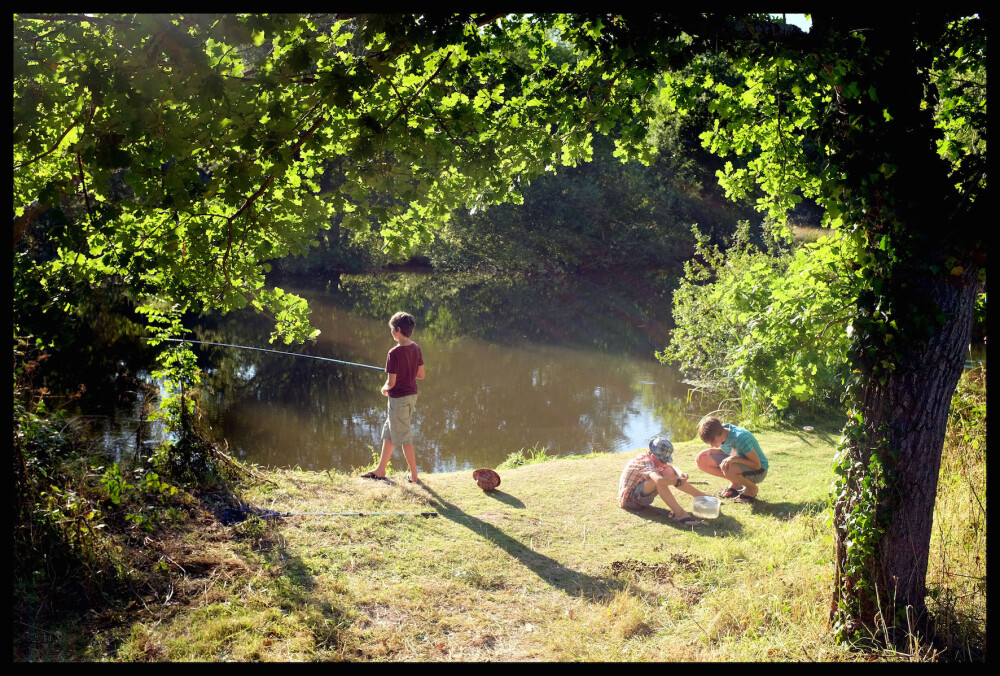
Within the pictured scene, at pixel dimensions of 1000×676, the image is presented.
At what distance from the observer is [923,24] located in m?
3.49

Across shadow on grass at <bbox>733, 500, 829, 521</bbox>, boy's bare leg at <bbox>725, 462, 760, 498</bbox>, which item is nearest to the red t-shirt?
boy's bare leg at <bbox>725, 462, 760, 498</bbox>

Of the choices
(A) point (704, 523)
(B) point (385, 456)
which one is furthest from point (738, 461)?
(B) point (385, 456)

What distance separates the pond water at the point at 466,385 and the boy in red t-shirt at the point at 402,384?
3293mm

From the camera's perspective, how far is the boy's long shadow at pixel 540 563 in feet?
16.1

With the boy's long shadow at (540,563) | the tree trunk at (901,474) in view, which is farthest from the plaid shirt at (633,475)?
the tree trunk at (901,474)

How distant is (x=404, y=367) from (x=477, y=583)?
2.56 metres

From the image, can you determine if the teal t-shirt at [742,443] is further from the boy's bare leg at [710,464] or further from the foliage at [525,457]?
the foliage at [525,457]

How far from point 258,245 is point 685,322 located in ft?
28.7

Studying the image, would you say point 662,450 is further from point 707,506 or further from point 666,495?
point 707,506

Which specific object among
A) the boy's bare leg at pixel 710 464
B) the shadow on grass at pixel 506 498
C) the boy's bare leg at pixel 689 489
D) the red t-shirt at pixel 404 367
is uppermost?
the red t-shirt at pixel 404 367

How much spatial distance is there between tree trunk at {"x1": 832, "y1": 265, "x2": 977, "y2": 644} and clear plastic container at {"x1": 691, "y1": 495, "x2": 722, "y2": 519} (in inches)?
96.3

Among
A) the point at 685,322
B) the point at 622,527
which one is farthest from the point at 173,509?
the point at 685,322

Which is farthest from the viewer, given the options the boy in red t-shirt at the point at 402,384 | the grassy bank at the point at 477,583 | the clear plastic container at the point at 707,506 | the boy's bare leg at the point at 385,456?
the boy's bare leg at the point at 385,456

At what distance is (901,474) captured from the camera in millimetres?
3596
